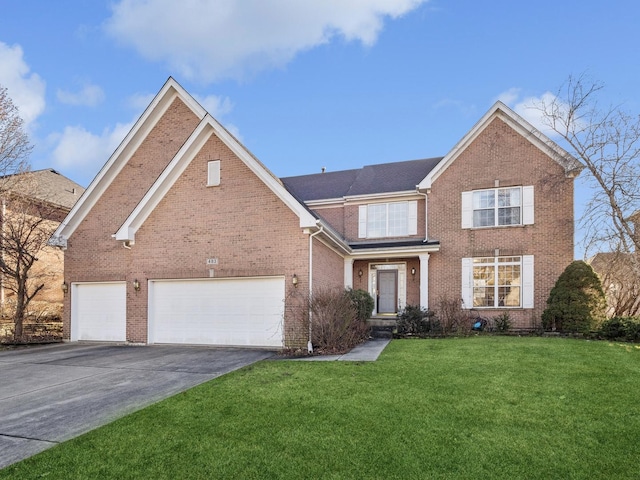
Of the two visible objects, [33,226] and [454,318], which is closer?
[454,318]

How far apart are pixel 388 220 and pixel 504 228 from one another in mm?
4585

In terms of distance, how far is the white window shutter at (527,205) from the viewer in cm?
1463

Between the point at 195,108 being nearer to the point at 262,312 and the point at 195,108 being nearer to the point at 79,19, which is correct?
the point at 79,19

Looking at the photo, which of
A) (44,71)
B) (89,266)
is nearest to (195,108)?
(89,266)

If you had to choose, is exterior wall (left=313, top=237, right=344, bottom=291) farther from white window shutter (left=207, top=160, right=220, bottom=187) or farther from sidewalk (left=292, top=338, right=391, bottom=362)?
white window shutter (left=207, top=160, right=220, bottom=187)

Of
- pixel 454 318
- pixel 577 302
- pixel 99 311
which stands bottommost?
pixel 454 318

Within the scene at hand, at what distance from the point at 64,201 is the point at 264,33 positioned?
51.9ft

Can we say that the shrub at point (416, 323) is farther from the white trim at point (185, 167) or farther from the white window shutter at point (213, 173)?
the white window shutter at point (213, 173)

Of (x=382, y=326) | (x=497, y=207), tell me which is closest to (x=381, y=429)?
(x=382, y=326)

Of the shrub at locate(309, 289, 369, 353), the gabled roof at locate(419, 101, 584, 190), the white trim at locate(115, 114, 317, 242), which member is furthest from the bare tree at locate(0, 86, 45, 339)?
the gabled roof at locate(419, 101, 584, 190)

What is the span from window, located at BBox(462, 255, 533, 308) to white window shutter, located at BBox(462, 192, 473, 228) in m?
1.40

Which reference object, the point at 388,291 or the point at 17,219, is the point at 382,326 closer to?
the point at 388,291

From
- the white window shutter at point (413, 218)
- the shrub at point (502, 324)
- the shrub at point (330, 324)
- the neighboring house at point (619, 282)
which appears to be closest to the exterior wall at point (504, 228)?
the shrub at point (502, 324)

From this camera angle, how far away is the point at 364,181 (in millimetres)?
18625
